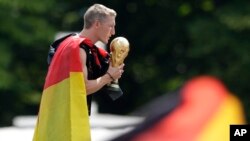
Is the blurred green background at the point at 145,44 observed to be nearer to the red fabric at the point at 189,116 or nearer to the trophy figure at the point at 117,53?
the trophy figure at the point at 117,53

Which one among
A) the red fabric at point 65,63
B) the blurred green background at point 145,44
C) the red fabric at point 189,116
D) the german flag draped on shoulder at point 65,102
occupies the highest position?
the blurred green background at point 145,44

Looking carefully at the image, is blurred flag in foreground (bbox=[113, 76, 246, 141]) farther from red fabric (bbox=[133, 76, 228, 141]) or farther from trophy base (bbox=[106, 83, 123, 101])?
trophy base (bbox=[106, 83, 123, 101])

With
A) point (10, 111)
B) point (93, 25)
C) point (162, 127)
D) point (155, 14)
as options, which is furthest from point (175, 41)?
point (162, 127)

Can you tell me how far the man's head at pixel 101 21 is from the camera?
4.43m

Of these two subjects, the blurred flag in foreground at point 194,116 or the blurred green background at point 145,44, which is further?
the blurred green background at point 145,44

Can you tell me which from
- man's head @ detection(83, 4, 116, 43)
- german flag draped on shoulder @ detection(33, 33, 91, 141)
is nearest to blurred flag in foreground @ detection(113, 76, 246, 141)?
german flag draped on shoulder @ detection(33, 33, 91, 141)

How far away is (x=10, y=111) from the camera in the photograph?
22750mm

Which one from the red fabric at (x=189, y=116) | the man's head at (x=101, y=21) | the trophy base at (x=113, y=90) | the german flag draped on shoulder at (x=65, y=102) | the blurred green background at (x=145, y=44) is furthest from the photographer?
the blurred green background at (x=145, y=44)

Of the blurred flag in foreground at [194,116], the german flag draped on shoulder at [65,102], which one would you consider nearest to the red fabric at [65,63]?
the german flag draped on shoulder at [65,102]

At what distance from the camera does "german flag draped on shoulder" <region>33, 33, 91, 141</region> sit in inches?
168

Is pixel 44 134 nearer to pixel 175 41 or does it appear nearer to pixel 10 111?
pixel 10 111

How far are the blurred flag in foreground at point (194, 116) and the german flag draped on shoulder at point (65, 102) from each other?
5.25 feet

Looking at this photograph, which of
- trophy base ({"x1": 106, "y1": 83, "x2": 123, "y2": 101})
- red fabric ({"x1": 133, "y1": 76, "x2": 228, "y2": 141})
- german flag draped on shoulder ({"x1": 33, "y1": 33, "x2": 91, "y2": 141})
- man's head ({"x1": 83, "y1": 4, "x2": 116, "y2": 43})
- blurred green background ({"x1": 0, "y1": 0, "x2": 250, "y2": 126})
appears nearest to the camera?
red fabric ({"x1": 133, "y1": 76, "x2": 228, "y2": 141})

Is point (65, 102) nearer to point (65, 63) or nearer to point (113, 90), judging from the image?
point (65, 63)
